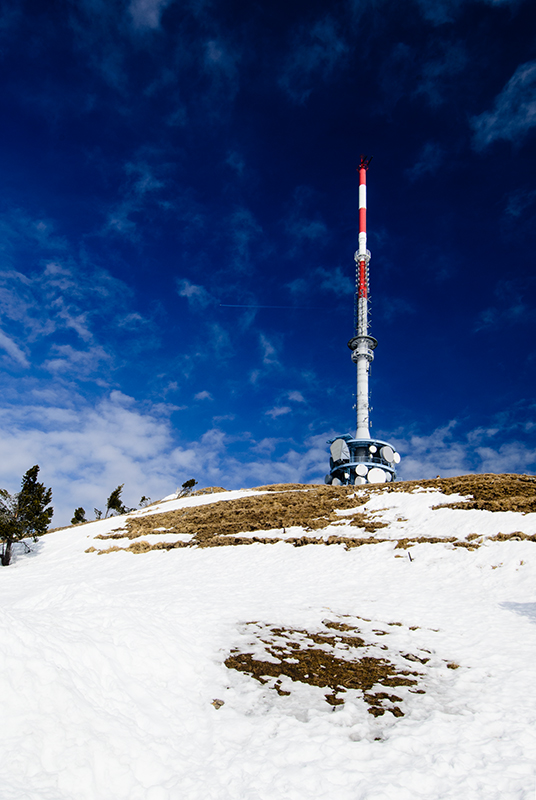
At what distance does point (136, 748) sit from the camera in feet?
15.8

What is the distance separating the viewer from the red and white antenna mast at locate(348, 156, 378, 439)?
71.6 meters

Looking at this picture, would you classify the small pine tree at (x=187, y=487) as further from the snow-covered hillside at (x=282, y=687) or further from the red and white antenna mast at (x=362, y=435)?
the snow-covered hillside at (x=282, y=687)

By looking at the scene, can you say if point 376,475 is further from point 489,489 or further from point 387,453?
point 489,489

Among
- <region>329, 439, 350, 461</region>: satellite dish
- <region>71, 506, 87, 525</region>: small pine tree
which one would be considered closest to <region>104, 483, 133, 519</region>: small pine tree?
<region>71, 506, 87, 525</region>: small pine tree

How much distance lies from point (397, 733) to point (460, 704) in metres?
1.56

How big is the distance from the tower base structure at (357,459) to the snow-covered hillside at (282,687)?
4388 centimetres

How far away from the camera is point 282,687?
686 centimetres

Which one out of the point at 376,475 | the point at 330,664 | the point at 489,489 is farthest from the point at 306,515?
the point at 376,475

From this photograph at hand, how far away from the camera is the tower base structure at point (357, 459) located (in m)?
60.3

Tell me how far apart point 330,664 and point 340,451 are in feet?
176

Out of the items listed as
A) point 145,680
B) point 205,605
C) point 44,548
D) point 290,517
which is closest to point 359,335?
point 290,517

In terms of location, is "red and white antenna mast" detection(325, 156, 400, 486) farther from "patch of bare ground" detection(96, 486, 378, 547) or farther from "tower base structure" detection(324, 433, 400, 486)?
"patch of bare ground" detection(96, 486, 378, 547)

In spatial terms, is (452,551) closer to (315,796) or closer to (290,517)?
(290,517)

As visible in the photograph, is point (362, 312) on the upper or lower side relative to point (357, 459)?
upper
